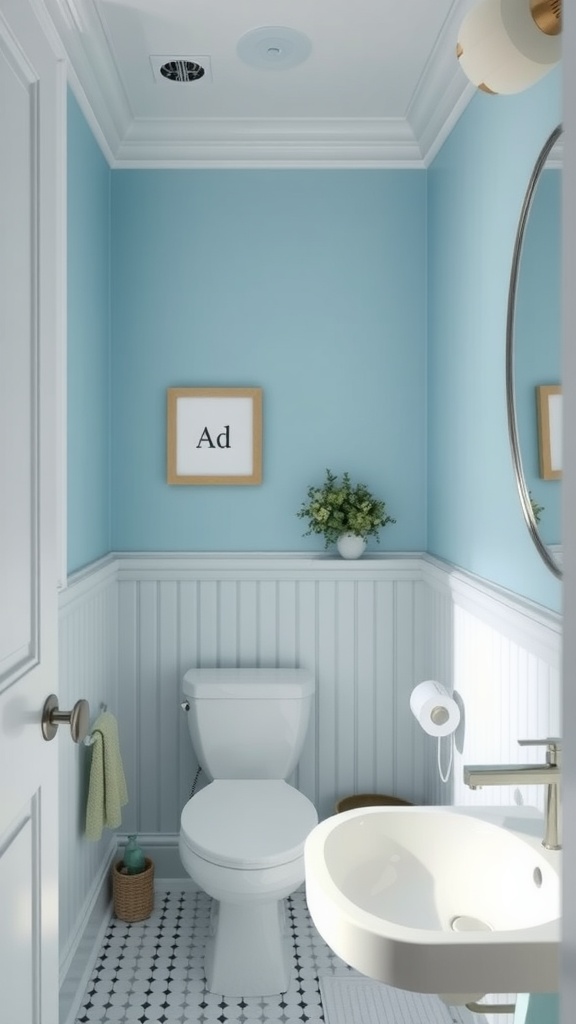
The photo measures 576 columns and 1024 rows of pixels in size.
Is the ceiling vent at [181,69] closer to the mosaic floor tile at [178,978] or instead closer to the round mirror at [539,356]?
the round mirror at [539,356]

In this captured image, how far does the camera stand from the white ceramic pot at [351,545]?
2688mm

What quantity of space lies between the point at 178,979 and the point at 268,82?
2597 millimetres

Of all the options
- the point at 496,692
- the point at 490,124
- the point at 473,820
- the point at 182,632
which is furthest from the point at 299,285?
the point at 473,820

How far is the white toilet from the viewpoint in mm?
2039

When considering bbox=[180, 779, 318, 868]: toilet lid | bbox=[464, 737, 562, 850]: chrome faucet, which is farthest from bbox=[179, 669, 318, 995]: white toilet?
bbox=[464, 737, 562, 850]: chrome faucet

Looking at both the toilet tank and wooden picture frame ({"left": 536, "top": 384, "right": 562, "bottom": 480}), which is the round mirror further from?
the toilet tank

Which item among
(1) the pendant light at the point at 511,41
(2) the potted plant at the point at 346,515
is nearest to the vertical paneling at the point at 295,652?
(2) the potted plant at the point at 346,515

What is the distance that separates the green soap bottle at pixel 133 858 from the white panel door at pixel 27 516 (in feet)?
4.47

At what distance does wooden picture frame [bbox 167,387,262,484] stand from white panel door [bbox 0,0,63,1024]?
1484mm

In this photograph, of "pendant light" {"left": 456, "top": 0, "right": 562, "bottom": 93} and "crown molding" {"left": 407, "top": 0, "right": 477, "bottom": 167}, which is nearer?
"pendant light" {"left": 456, "top": 0, "right": 562, "bottom": 93}

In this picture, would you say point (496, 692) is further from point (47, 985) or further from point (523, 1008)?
point (47, 985)

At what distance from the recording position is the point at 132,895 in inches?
99.2

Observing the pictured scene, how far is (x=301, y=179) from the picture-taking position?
2.74 m

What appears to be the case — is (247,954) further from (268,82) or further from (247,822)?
(268,82)
